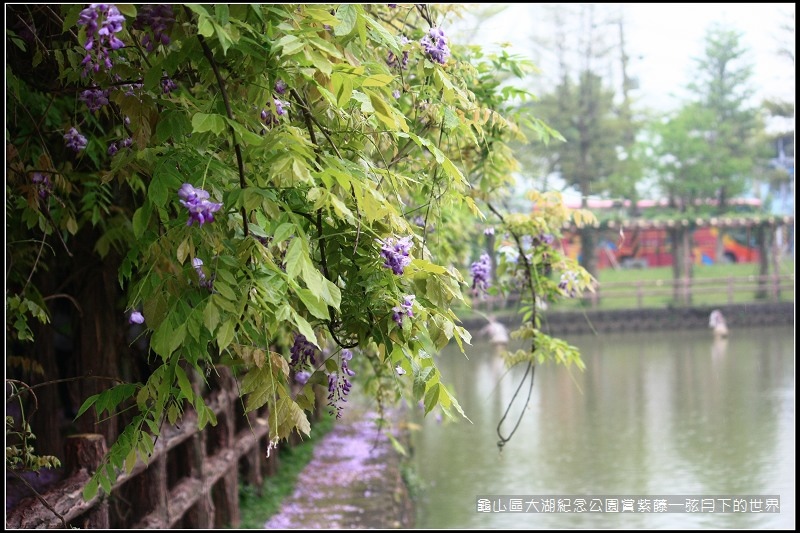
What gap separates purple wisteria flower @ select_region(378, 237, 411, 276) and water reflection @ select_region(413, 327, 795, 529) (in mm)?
2208

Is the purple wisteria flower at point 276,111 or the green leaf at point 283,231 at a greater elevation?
the purple wisteria flower at point 276,111

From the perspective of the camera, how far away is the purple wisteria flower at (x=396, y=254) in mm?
1794

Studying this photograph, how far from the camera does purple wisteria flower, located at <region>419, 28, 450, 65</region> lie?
7.59ft

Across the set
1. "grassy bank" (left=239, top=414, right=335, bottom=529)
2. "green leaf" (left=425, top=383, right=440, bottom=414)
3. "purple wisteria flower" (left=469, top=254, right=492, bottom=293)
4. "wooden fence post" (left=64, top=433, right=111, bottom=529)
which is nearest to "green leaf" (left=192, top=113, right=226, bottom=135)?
"green leaf" (left=425, top=383, right=440, bottom=414)

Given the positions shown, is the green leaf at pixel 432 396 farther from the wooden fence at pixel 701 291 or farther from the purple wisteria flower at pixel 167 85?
the wooden fence at pixel 701 291

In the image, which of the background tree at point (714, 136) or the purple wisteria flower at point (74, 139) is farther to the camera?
the background tree at point (714, 136)

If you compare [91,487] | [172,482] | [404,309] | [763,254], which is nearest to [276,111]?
[404,309]

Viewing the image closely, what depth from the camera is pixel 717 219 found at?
77.0 ft

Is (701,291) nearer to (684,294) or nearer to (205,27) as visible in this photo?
(684,294)

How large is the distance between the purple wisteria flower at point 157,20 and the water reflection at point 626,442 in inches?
99.5

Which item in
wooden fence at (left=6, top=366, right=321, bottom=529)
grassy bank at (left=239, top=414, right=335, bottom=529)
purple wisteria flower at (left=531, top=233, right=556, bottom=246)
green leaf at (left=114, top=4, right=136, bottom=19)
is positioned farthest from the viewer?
grassy bank at (left=239, top=414, right=335, bottom=529)

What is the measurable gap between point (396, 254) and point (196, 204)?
41 centimetres

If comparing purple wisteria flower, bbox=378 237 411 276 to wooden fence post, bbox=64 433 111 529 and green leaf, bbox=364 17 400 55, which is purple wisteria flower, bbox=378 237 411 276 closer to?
green leaf, bbox=364 17 400 55

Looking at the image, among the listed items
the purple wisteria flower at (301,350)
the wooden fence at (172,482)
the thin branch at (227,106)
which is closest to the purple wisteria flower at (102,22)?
the thin branch at (227,106)
